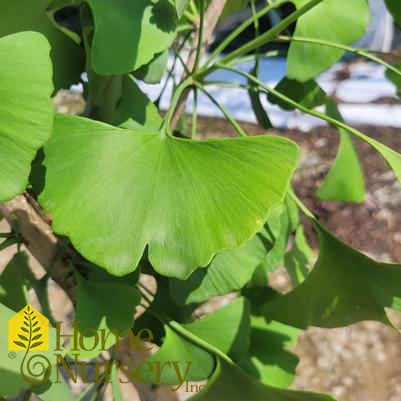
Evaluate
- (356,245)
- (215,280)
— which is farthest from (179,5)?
(356,245)

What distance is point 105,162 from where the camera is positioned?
1.19 ft

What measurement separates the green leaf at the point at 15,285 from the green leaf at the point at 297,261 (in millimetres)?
294

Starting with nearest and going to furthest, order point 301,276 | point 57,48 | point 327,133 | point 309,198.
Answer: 1. point 57,48
2. point 301,276
3. point 309,198
4. point 327,133

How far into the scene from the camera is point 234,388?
48cm

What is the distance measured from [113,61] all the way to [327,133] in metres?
1.45

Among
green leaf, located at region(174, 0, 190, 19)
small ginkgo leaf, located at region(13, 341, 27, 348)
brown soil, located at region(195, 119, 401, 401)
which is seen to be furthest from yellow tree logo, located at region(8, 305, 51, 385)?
brown soil, located at region(195, 119, 401, 401)

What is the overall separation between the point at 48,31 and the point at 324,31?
0.25 meters

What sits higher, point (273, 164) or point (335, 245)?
point (273, 164)

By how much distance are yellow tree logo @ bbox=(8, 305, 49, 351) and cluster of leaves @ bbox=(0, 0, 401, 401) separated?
12mm

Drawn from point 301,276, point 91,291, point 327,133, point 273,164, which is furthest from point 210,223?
point 327,133

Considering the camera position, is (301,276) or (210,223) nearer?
(210,223)

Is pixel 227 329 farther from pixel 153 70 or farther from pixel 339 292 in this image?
pixel 153 70

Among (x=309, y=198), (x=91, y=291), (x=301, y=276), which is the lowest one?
(x=309, y=198)

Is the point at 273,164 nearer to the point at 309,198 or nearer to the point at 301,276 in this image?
the point at 301,276
